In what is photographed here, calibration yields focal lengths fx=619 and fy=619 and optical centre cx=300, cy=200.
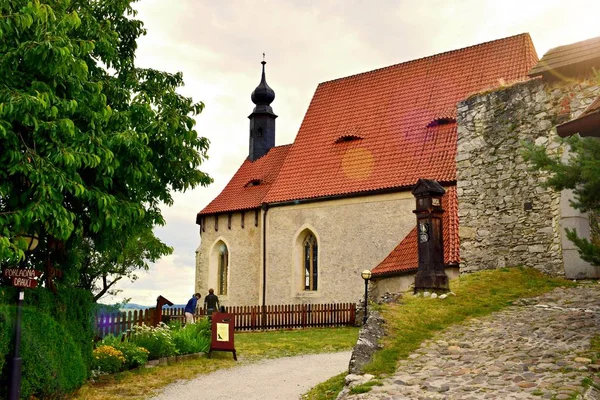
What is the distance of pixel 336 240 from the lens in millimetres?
22109

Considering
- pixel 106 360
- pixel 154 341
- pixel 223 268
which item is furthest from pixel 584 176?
pixel 223 268

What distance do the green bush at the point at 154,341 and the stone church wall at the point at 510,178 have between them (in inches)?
285

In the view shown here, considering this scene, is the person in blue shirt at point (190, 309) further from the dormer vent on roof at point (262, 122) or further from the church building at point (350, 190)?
the dormer vent on roof at point (262, 122)

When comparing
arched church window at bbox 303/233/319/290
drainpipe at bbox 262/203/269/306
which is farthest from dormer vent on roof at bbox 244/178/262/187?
arched church window at bbox 303/233/319/290

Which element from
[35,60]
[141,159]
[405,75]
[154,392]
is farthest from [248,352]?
[405,75]

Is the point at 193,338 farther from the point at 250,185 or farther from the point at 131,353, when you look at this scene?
the point at 250,185

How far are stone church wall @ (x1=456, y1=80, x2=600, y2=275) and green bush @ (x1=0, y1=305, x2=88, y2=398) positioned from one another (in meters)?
9.43

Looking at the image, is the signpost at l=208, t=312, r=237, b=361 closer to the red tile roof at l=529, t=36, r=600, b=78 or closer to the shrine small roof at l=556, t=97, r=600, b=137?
the shrine small roof at l=556, t=97, r=600, b=137

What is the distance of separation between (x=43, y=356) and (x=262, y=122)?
72.7ft

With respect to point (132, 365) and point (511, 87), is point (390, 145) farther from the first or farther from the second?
point (132, 365)

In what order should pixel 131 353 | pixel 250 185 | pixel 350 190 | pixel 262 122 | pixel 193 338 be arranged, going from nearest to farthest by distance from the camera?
pixel 131 353
pixel 193 338
pixel 350 190
pixel 250 185
pixel 262 122

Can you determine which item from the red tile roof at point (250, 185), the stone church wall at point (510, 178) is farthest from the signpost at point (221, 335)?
the red tile roof at point (250, 185)

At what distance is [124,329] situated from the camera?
41.3 ft

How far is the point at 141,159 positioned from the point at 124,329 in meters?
4.00
